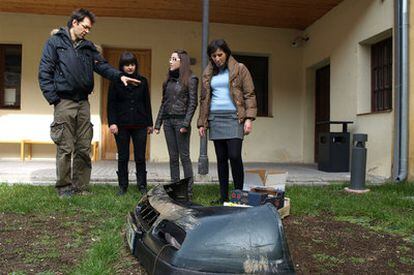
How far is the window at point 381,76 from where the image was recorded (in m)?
7.14

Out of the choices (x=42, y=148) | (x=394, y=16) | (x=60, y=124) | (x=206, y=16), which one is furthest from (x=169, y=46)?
(x=60, y=124)

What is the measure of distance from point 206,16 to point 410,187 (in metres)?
3.82

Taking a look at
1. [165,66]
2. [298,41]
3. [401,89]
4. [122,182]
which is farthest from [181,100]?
[298,41]

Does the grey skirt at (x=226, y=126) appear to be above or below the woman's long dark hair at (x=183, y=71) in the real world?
below

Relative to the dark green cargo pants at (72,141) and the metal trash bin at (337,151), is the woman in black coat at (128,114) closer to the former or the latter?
the dark green cargo pants at (72,141)

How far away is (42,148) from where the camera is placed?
372 inches

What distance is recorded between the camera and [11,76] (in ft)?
31.2

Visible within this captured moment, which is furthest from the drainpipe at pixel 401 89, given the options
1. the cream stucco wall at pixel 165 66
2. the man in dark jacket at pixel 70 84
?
the man in dark jacket at pixel 70 84

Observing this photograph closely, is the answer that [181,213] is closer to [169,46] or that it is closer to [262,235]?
[262,235]

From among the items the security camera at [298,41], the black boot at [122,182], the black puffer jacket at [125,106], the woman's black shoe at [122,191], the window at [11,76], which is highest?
the security camera at [298,41]

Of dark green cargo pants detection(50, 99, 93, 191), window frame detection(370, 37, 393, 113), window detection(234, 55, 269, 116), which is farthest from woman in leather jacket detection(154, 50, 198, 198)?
window detection(234, 55, 269, 116)

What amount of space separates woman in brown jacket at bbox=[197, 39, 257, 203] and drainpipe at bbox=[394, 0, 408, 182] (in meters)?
3.09

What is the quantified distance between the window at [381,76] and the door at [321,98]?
1866 mm

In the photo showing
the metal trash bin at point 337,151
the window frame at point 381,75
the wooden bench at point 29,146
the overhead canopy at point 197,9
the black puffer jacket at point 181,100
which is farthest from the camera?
the wooden bench at point 29,146
